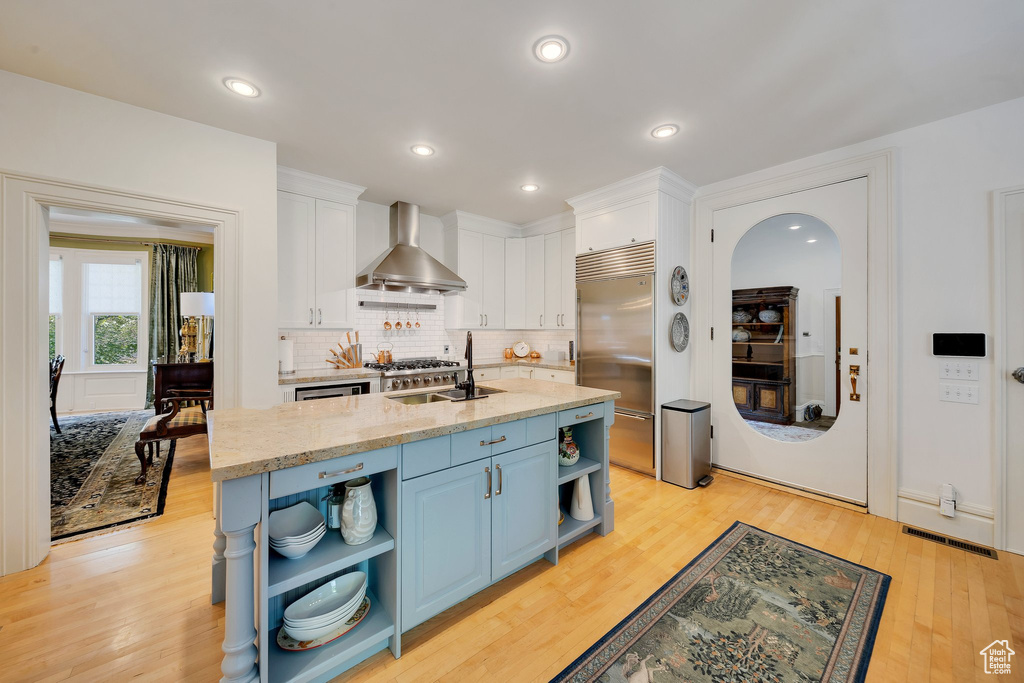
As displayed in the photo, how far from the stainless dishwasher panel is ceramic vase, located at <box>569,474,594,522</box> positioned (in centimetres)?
128

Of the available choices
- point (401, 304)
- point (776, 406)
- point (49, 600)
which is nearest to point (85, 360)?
point (401, 304)

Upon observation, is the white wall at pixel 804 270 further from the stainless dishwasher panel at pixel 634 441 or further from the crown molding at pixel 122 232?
the crown molding at pixel 122 232

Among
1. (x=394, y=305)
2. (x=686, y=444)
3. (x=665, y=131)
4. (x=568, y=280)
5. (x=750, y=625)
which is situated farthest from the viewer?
(x=568, y=280)

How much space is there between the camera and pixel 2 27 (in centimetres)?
172

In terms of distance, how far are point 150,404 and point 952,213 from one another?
29.4 ft

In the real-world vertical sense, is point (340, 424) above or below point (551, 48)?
below

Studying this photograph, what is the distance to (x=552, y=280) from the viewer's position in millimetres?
4750

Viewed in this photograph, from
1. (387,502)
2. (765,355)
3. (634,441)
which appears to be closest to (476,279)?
(634,441)

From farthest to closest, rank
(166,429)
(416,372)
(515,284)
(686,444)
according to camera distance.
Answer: (515,284)
(416,372)
(166,429)
(686,444)

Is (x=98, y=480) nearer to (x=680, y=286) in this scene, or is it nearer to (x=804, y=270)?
(x=680, y=286)

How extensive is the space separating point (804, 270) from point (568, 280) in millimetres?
2242

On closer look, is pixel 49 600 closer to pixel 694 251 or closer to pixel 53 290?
pixel 694 251

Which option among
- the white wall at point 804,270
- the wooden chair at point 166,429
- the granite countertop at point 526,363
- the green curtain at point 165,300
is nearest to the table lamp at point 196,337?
the green curtain at point 165,300

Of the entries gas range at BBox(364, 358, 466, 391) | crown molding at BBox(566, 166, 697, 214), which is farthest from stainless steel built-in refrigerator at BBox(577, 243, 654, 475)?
gas range at BBox(364, 358, 466, 391)
